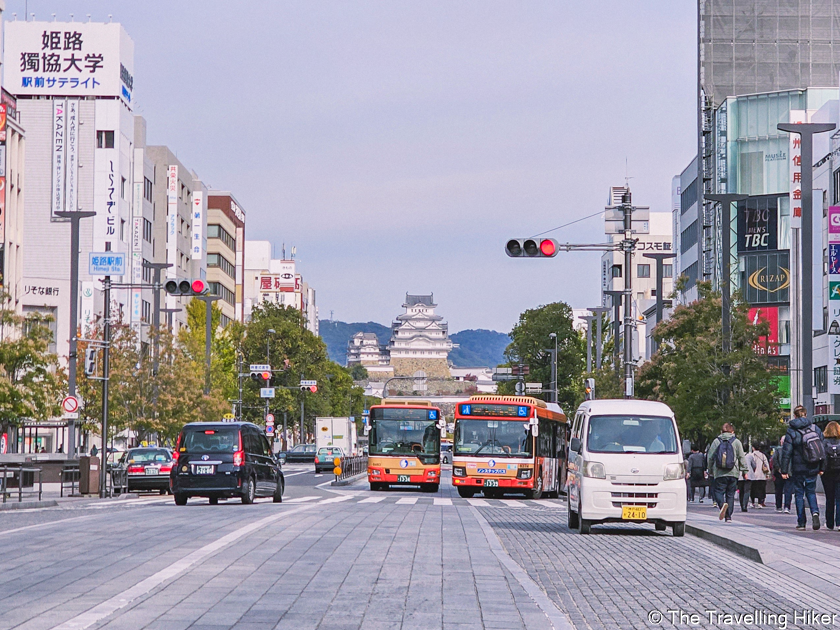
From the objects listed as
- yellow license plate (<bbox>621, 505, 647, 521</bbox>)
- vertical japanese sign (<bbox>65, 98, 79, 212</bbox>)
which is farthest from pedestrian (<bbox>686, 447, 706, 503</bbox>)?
vertical japanese sign (<bbox>65, 98, 79, 212</bbox>)

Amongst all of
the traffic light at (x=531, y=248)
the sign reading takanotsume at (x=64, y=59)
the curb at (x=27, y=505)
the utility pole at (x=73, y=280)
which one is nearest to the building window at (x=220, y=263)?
the sign reading takanotsume at (x=64, y=59)

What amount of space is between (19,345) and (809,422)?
25209 mm

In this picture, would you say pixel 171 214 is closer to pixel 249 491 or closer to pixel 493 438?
pixel 493 438

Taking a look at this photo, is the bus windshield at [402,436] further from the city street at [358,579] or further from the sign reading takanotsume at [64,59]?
the sign reading takanotsume at [64,59]

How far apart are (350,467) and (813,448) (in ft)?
132

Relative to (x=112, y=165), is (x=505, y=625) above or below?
below

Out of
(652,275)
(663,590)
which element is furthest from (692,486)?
(652,275)

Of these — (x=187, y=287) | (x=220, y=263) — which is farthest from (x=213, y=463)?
(x=220, y=263)

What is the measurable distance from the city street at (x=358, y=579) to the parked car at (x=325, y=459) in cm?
5380

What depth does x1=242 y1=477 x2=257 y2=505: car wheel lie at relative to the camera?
95.8 feet

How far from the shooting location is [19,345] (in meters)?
38.3

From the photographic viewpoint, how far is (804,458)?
67.2ft

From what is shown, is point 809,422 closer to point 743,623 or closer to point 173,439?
point 743,623

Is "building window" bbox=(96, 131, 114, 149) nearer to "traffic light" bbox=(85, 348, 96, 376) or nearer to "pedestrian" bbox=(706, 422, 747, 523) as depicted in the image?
"traffic light" bbox=(85, 348, 96, 376)
